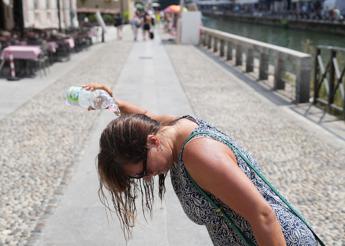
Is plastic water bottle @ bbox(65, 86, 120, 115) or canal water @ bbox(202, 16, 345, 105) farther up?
plastic water bottle @ bbox(65, 86, 120, 115)

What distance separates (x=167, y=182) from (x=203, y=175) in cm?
378

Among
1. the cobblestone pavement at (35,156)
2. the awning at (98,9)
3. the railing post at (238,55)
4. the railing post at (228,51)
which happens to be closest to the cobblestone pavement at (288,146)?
the cobblestone pavement at (35,156)

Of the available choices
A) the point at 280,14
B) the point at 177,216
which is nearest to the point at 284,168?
the point at 177,216

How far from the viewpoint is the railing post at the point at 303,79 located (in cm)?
934

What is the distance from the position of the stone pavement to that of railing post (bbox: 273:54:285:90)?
414 mm

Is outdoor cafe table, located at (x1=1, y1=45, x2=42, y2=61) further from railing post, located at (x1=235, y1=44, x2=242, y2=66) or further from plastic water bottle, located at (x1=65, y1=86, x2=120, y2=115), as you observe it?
plastic water bottle, located at (x1=65, y1=86, x2=120, y2=115)

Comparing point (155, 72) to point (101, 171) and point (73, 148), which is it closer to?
point (73, 148)

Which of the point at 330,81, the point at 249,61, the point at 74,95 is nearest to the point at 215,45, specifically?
the point at 249,61

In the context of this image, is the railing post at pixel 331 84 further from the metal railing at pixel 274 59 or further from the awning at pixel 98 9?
the awning at pixel 98 9

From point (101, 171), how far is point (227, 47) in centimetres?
1659

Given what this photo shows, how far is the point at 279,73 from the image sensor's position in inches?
433

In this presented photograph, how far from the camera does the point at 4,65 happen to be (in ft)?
45.4

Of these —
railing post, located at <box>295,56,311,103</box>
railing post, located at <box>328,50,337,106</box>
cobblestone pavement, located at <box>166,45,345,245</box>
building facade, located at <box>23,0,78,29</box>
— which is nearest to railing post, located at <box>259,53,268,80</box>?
cobblestone pavement, located at <box>166,45,345,245</box>

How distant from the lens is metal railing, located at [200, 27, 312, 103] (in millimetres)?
9391
